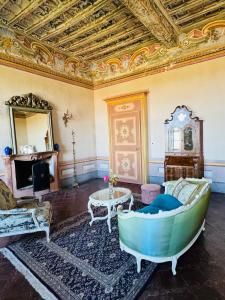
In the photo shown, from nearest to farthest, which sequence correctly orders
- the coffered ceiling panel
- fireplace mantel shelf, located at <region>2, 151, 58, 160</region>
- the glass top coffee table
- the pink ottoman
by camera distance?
the glass top coffee table < the coffered ceiling panel < the pink ottoman < fireplace mantel shelf, located at <region>2, 151, 58, 160</region>

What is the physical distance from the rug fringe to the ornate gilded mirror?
2.50 m

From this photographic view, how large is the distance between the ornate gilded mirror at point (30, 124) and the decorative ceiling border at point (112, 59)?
87 centimetres

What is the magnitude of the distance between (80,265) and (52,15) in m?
4.46

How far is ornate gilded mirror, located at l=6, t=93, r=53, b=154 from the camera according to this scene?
4320 millimetres

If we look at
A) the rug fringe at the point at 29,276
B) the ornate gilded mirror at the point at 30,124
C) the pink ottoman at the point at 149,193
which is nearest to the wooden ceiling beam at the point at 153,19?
the ornate gilded mirror at the point at 30,124

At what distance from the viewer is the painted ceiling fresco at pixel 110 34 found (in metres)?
3.55

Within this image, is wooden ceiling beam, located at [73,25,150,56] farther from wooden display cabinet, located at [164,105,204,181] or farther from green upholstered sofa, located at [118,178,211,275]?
green upholstered sofa, located at [118,178,211,275]

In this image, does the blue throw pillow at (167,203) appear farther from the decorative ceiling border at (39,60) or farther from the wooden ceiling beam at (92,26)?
the decorative ceiling border at (39,60)

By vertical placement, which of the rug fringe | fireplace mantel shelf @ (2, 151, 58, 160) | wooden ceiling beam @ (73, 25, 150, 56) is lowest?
the rug fringe

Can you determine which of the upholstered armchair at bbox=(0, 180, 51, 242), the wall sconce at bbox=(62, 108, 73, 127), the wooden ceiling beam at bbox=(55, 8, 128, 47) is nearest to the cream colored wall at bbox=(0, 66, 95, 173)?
the wall sconce at bbox=(62, 108, 73, 127)

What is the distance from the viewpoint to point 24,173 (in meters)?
4.55

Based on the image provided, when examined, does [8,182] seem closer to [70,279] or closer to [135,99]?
[70,279]

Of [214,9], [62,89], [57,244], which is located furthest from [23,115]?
[214,9]

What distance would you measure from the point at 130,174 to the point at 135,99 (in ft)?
7.59
